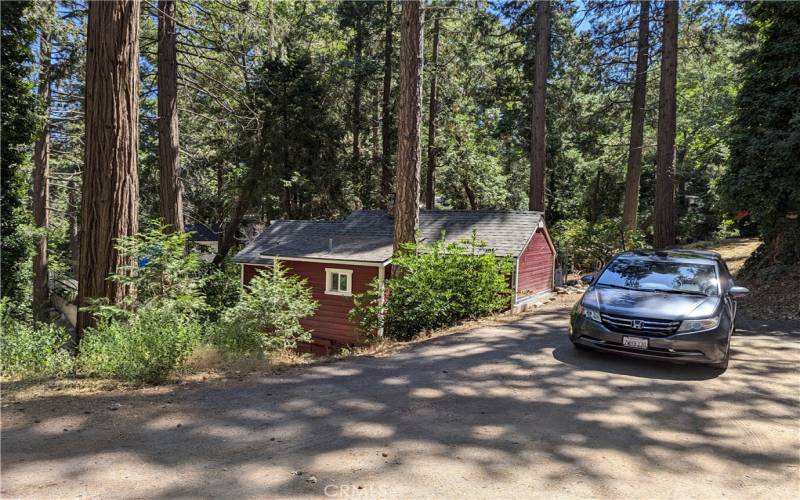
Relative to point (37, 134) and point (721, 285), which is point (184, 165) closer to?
point (37, 134)

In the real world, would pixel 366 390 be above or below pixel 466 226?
below

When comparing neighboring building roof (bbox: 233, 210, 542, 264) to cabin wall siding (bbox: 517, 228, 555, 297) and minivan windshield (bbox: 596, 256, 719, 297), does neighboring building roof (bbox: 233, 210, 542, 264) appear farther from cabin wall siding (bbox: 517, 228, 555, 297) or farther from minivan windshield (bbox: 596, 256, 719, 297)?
minivan windshield (bbox: 596, 256, 719, 297)

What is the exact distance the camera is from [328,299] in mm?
16500

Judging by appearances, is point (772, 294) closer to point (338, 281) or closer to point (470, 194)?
point (338, 281)

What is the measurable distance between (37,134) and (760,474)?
16.0 meters

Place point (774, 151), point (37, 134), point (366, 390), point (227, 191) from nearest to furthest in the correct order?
point (366, 390), point (774, 151), point (37, 134), point (227, 191)

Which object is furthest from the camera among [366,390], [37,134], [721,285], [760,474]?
[37,134]

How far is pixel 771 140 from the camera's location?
12336mm

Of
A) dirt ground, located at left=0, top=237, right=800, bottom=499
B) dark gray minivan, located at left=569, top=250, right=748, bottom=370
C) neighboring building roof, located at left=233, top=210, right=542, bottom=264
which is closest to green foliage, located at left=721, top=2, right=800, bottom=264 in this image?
neighboring building roof, located at left=233, top=210, right=542, bottom=264

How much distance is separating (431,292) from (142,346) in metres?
4.94

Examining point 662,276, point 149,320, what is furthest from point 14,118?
point 662,276

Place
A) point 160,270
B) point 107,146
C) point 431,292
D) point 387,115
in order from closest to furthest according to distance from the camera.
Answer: point 160,270, point 107,146, point 431,292, point 387,115

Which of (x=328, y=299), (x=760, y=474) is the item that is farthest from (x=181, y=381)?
(x=328, y=299)

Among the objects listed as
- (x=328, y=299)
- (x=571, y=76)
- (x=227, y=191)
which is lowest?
(x=328, y=299)
